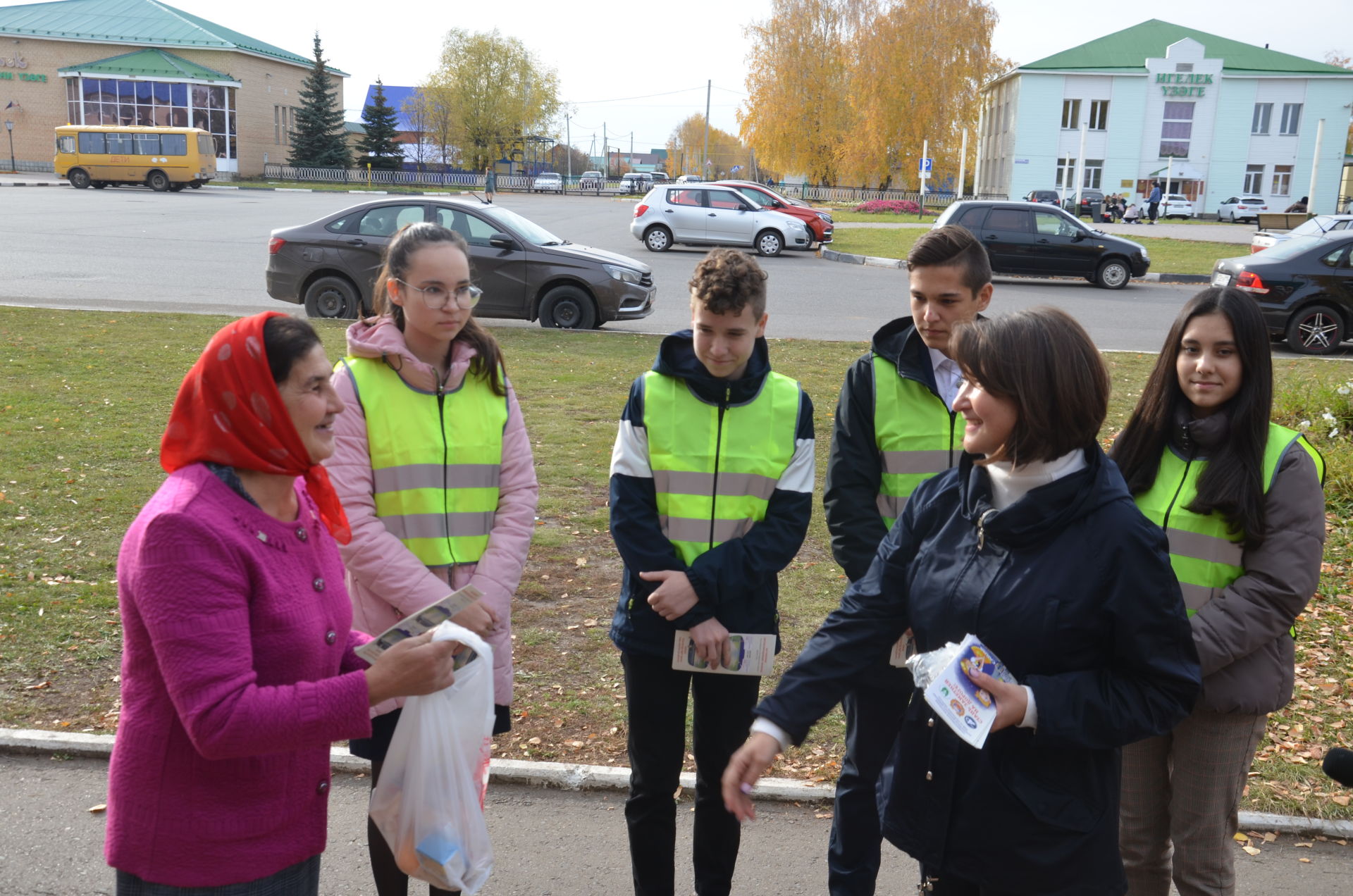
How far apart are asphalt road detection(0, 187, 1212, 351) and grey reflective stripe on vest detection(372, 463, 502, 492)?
11.0 m

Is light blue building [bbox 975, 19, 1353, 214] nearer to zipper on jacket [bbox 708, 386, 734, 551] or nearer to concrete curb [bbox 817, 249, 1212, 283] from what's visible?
concrete curb [bbox 817, 249, 1212, 283]

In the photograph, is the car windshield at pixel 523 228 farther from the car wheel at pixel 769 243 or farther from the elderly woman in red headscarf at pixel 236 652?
the car wheel at pixel 769 243

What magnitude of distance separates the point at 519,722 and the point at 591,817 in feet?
2.35

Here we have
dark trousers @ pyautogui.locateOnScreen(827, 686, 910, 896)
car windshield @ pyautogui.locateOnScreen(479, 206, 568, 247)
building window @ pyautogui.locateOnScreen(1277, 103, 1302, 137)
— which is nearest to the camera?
dark trousers @ pyautogui.locateOnScreen(827, 686, 910, 896)

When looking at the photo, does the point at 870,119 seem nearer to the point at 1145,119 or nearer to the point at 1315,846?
the point at 1145,119

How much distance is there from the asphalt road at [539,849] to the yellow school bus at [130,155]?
50.4 metres

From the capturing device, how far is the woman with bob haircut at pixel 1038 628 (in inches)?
79.2

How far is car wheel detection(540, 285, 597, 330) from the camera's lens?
13.5 meters

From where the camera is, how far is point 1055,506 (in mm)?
2023

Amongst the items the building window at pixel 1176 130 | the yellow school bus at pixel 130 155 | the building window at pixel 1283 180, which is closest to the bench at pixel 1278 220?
the building window at pixel 1176 130

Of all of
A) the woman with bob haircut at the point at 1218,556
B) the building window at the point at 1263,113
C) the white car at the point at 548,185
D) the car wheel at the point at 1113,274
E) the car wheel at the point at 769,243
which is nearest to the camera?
the woman with bob haircut at the point at 1218,556

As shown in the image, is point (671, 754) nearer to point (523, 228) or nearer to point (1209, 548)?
point (1209, 548)

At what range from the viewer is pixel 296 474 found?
2.11m

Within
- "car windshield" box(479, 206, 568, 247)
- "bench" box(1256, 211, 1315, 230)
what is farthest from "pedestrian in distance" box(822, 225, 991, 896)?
"bench" box(1256, 211, 1315, 230)
